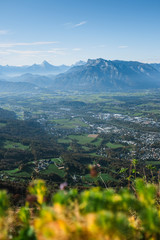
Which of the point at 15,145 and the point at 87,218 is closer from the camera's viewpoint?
the point at 87,218

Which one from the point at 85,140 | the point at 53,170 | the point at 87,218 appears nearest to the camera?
the point at 87,218

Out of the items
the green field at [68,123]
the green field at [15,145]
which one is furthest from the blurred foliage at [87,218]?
the green field at [68,123]

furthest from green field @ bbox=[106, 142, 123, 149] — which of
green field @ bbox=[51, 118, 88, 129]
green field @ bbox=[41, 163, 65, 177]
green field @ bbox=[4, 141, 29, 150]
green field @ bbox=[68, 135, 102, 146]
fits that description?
green field @ bbox=[51, 118, 88, 129]

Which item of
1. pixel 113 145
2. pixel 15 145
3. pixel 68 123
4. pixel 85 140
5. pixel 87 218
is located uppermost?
pixel 87 218

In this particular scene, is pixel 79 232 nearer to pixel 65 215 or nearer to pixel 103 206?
pixel 65 215

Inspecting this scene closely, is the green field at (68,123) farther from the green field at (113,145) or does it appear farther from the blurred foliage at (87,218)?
the blurred foliage at (87,218)

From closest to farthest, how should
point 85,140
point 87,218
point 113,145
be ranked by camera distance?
1. point 87,218
2. point 113,145
3. point 85,140

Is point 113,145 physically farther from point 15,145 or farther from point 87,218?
point 87,218

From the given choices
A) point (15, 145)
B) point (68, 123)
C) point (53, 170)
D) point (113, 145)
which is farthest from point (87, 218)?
point (68, 123)

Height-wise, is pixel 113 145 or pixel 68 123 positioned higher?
pixel 68 123

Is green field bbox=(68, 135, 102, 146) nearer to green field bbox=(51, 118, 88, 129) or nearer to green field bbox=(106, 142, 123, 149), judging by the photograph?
green field bbox=(106, 142, 123, 149)

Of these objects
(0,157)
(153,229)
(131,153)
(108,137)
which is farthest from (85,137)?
(153,229)

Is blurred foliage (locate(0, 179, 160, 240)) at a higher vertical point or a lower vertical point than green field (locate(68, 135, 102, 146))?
higher

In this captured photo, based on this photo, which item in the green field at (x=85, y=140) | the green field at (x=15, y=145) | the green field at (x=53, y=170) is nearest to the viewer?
the green field at (x=53, y=170)
